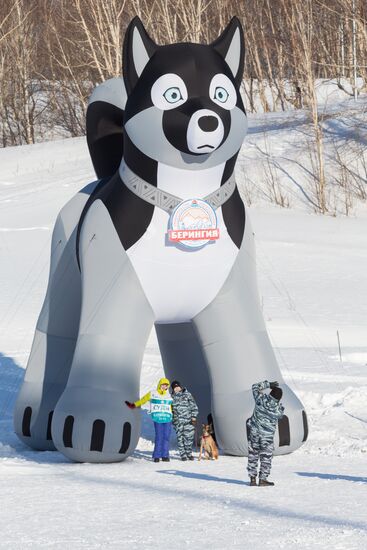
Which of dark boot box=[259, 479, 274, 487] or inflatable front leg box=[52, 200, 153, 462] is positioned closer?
dark boot box=[259, 479, 274, 487]

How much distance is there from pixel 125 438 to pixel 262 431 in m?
1.37

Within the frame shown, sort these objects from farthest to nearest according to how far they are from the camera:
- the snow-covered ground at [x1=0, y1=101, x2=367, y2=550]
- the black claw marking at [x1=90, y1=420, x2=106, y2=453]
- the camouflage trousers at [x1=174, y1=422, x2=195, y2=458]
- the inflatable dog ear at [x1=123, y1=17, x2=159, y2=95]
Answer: the camouflage trousers at [x1=174, y1=422, x2=195, y2=458] < the inflatable dog ear at [x1=123, y1=17, x2=159, y2=95] < the black claw marking at [x1=90, y1=420, x2=106, y2=453] < the snow-covered ground at [x1=0, y1=101, x2=367, y2=550]

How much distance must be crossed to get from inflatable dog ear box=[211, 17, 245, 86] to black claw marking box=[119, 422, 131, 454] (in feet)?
9.61

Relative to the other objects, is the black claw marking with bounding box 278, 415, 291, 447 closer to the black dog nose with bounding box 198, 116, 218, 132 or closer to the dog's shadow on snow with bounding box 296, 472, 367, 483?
the dog's shadow on snow with bounding box 296, 472, 367, 483

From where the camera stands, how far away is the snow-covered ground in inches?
288

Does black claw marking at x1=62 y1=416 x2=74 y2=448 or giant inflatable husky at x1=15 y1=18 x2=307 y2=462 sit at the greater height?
giant inflatable husky at x1=15 y1=18 x2=307 y2=462

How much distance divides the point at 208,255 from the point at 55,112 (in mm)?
36862

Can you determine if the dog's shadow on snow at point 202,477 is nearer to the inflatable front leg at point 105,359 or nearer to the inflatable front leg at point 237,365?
the inflatable front leg at point 105,359

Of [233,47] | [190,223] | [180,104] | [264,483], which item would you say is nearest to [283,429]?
[264,483]

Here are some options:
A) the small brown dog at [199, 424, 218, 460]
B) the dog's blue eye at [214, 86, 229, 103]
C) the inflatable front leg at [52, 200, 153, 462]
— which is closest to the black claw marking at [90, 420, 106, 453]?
the inflatable front leg at [52, 200, 153, 462]

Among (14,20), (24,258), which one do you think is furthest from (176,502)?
(14,20)

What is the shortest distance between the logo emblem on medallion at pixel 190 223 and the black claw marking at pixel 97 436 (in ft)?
5.00

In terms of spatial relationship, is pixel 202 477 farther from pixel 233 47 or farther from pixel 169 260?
pixel 233 47

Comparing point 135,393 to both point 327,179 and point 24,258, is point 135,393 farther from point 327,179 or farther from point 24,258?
point 327,179
